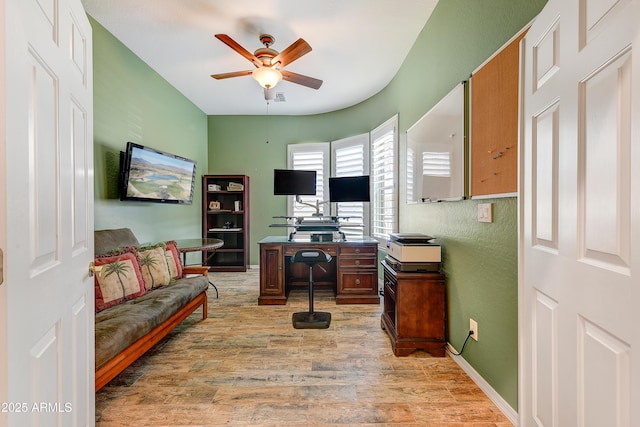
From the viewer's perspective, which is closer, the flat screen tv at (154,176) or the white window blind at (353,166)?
the flat screen tv at (154,176)

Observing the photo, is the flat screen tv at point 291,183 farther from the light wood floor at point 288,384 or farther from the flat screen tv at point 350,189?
the light wood floor at point 288,384

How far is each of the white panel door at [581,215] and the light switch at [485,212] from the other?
533 millimetres

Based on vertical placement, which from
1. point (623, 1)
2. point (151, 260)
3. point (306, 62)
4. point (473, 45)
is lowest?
point (151, 260)

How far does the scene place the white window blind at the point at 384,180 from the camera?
3787 mm

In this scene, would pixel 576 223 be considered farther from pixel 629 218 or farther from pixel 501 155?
pixel 501 155

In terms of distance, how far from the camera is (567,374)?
3.07ft

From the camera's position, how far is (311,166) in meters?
5.31

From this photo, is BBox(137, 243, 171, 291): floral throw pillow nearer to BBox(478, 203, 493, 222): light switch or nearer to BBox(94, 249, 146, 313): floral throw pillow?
BBox(94, 249, 146, 313): floral throw pillow

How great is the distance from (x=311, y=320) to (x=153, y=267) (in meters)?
1.62

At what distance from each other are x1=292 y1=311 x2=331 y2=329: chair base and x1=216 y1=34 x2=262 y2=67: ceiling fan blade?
2.67 meters

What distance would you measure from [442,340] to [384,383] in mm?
677

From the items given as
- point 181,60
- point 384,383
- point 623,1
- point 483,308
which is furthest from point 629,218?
point 181,60

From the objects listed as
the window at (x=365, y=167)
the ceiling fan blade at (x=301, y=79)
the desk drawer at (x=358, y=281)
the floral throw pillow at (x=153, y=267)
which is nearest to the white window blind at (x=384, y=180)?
the window at (x=365, y=167)

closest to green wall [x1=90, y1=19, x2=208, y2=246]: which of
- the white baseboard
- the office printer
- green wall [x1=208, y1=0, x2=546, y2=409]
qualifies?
the office printer
